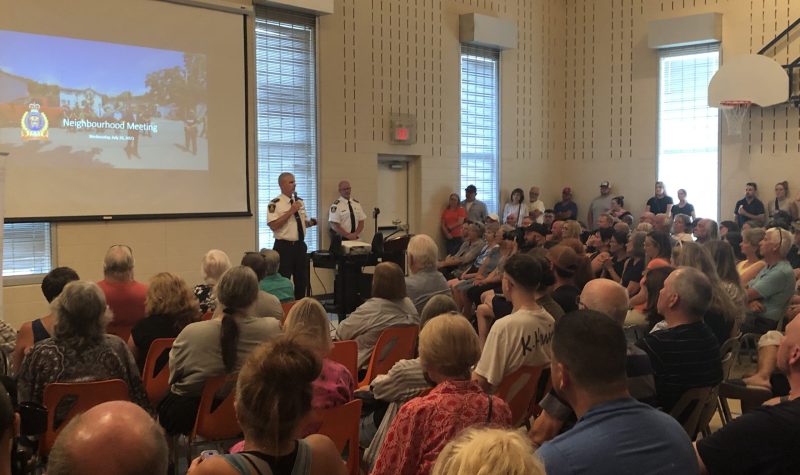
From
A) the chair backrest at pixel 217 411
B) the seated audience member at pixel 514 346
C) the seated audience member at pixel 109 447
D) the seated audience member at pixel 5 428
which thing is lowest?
the chair backrest at pixel 217 411

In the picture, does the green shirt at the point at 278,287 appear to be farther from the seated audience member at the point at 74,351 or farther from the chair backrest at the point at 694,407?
the chair backrest at the point at 694,407

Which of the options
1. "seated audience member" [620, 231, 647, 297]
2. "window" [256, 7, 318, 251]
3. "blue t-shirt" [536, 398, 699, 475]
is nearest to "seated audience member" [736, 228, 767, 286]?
"seated audience member" [620, 231, 647, 297]

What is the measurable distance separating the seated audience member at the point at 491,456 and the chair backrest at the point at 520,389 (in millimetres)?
1979

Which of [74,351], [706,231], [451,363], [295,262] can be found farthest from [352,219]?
[451,363]

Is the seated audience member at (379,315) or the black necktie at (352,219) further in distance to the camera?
the black necktie at (352,219)

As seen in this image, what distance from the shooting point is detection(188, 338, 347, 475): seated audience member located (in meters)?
1.64

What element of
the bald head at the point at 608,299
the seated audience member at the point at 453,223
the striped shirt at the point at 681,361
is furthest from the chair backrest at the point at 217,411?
A: the seated audience member at the point at 453,223

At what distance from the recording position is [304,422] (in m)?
1.74

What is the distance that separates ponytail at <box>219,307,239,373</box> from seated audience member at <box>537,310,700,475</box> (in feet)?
5.64

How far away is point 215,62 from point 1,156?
313 centimetres

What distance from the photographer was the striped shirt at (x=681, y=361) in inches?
115

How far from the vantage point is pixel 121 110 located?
299 inches

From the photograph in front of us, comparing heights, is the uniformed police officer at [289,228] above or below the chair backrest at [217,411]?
above

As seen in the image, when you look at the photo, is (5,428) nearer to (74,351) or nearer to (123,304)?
(74,351)
